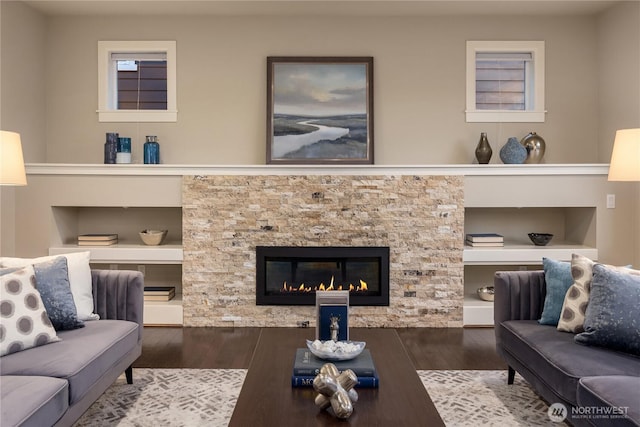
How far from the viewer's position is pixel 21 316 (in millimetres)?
2445

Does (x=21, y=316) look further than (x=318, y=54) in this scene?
No

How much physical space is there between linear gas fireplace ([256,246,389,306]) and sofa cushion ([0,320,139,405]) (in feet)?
5.61

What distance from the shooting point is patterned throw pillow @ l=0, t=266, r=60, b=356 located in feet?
7.80

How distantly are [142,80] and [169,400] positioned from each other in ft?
11.0

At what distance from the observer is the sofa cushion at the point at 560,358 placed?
2246mm

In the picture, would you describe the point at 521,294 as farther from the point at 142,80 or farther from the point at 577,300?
the point at 142,80

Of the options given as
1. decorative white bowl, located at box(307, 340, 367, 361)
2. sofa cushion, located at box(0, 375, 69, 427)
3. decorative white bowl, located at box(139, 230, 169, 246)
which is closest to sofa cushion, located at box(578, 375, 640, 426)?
decorative white bowl, located at box(307, 340, 367, 361)

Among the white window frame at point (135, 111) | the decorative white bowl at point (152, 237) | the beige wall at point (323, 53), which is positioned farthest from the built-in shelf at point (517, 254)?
the white window frame at point (135, 111)

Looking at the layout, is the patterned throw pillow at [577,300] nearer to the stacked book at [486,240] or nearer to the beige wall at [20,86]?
the stacked book at [486,240]

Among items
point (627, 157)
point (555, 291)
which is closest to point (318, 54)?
point (627, 157)

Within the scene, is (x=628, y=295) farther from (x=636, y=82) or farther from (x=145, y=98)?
(x=145, y=98)

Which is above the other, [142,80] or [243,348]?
[142,80]

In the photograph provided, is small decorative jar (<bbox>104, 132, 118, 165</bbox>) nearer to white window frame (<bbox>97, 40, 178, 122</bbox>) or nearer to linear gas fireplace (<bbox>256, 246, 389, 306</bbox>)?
white window frame (<bbox>97, 40, 178, 122</bbox>)

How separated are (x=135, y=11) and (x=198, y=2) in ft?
2.30
